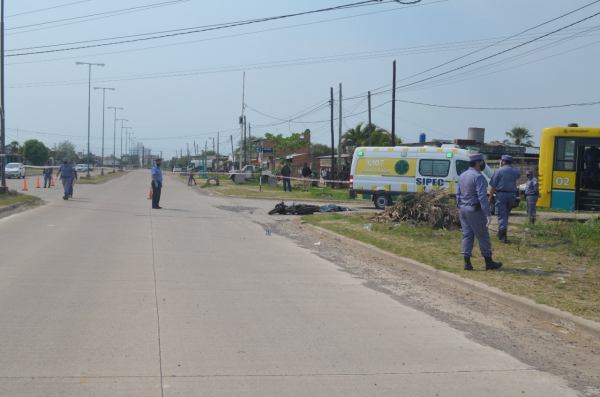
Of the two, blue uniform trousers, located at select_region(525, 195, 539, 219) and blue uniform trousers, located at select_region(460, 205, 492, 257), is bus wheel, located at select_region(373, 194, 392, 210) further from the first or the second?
blue uniform trousers, located at select_region(460, 205, 492, 257)

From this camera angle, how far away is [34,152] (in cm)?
9500

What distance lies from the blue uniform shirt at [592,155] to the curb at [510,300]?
996 cm

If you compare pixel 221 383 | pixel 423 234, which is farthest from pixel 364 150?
pixel 221 383

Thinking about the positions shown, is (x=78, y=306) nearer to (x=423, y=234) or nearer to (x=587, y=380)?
(x=587, y=380)

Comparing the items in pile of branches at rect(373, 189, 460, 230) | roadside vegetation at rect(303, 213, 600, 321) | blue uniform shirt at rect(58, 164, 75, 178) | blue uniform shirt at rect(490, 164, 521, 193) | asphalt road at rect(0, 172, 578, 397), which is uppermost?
blue uniform shirt at rect(490, 164, 521, 193)

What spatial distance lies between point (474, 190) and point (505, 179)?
3.53 metres

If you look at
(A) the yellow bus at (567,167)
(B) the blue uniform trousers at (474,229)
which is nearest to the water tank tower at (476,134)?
(A) the yellow bus at (567,167)

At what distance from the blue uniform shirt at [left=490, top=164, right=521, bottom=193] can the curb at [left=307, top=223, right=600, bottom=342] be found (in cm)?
301

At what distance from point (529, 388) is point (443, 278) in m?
4.30

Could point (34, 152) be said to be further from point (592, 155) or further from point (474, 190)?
point (474, 190)

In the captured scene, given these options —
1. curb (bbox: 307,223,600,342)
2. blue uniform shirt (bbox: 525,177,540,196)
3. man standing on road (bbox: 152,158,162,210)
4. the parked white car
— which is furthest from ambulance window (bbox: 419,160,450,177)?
the parked white car

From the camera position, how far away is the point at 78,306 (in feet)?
22.4

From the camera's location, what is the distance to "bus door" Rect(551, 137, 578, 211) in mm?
17703

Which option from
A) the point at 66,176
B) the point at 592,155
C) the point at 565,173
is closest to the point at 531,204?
the point at 565,173
